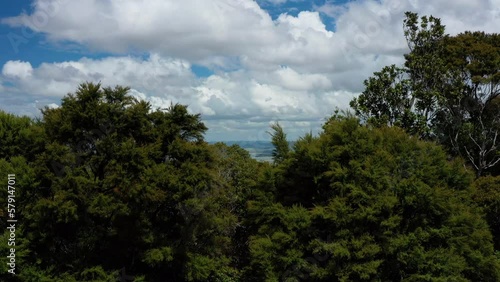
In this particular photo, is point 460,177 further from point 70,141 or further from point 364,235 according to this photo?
point 70,141

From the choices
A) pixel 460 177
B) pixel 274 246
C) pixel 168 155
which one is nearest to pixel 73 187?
pixel 168 155

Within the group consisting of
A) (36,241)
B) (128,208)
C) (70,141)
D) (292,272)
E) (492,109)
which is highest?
(492,109)

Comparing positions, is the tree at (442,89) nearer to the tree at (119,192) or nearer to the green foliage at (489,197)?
the green foliage at (489,197)

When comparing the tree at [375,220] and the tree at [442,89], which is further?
the tree at [442,89]

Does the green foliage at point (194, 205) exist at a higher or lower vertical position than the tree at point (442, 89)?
lower

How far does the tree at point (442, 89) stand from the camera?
27.3 metres

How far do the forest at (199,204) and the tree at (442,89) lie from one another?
25.0ft

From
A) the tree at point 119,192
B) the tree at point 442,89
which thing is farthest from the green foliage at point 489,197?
the tree at point 119,192

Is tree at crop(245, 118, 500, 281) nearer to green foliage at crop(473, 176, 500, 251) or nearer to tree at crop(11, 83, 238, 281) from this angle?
tree at crop(11, 83, 238, 281)

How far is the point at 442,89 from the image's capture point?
2927 centimetres

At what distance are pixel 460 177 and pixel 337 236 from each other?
747 centimetres

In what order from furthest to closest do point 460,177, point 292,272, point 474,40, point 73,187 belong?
point 474,40 → point 460,177 → point 292,272 → point 73,187

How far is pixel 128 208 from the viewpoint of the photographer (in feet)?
59.5

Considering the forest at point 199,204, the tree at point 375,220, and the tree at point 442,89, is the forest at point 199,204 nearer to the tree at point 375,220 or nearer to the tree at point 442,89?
the tree at point 375,220
